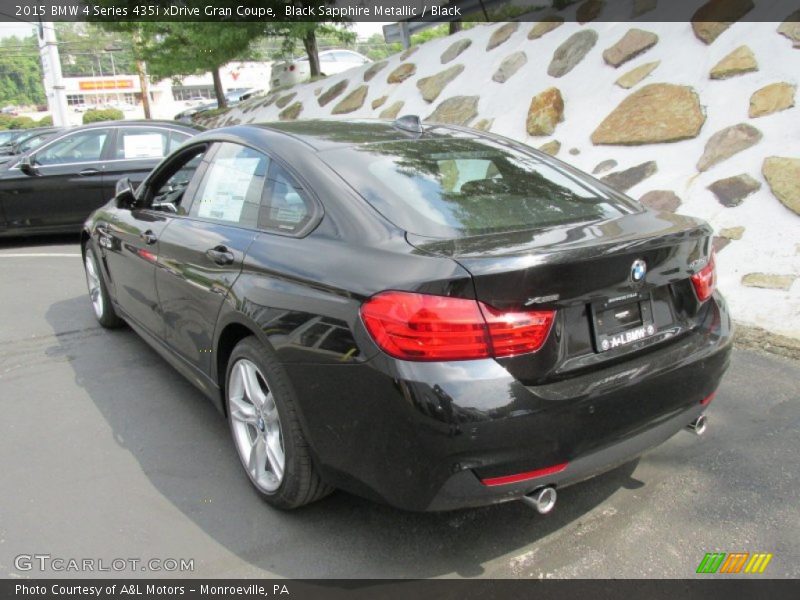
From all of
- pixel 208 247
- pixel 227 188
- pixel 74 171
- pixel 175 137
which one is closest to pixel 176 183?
pixel 227 188

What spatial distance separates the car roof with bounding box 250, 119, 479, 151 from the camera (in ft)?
10.6

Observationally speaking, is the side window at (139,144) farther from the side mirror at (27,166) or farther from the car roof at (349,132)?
the car roof at (349,132)

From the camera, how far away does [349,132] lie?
3.46 m

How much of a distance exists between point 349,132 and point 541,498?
2.02m

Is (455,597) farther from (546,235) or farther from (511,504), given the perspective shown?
(546,235)

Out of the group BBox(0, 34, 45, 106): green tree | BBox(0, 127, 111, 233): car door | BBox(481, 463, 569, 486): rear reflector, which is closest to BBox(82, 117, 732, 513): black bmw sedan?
BBox(481, 463, 569, 486): rear reflector

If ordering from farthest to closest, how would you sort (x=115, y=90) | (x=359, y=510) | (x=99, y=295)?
1. (x=115, y=90)
2. (x=99, y=295)
3. (x=359, y=510)

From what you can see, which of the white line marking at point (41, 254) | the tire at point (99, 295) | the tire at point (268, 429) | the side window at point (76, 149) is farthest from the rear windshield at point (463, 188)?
the side window at point (76, 149)

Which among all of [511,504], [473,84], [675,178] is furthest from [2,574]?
[473,84]

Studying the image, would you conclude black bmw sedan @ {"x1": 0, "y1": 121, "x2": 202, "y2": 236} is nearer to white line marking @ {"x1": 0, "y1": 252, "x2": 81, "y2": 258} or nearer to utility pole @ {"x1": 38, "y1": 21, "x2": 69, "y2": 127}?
white line marking @ {"x1": 0, "y1": 252, "x2": 81, "y2": 258}

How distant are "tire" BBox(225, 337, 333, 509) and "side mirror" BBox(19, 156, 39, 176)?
690cm

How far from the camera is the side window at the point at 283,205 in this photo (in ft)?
9.53

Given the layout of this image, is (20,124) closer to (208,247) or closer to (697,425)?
(208,247)

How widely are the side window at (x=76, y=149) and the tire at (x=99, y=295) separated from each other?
3.80 meters
